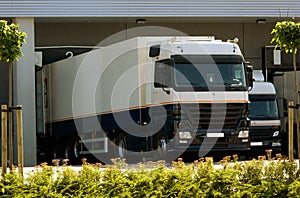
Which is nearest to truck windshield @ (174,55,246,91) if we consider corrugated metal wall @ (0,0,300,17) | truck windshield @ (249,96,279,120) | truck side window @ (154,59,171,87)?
truck side window @ (154,59,171,87)

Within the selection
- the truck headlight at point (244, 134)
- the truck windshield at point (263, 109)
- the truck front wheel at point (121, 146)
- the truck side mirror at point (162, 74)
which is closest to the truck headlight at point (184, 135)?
the truck side mirror at point (162, 74)

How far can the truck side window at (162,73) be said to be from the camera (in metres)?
22.5

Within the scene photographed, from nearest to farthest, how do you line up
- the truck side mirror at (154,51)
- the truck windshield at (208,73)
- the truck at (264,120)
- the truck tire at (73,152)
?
the truck windshield at (208,73) < the truck side mirror at (154,51) < the truck tire at (73,152) < the truck at (264,120)

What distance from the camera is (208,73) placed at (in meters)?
22.5

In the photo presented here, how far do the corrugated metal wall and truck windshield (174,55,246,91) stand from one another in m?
4.92

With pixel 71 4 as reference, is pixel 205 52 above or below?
below

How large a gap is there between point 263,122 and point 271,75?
15.8ft

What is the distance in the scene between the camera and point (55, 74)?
2769 centimetres

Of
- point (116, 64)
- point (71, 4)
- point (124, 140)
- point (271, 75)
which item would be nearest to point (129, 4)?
point (71, 4)

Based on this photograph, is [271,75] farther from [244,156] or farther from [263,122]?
[244,156]

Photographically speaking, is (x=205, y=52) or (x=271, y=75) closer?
(x=205, y=52)

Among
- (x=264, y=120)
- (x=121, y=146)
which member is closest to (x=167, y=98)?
(x=121, y=146)

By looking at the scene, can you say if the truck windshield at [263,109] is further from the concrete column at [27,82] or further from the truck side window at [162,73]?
→ the concrete column at [27,82]

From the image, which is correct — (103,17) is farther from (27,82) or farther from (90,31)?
(90,31)
